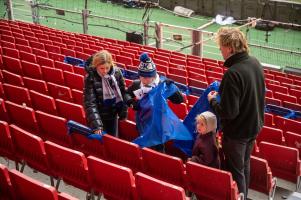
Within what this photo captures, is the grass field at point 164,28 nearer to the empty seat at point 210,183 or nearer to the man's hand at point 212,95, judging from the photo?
the man's hand at point 212,95

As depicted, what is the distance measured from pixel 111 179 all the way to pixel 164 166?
0.50 metres

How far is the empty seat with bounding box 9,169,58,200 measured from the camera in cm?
278

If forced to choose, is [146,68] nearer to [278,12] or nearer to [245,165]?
[245,165]

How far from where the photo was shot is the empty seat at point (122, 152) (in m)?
3.74

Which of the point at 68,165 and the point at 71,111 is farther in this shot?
the point at 71,111

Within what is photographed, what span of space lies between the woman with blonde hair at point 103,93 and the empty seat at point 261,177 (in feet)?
4.48

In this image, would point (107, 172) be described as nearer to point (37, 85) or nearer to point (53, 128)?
point (53, 128)

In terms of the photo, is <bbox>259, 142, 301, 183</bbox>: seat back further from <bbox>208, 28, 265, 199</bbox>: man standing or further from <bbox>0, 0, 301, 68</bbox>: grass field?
<bbox>0, 0, 301, 68</bbox>: grass field

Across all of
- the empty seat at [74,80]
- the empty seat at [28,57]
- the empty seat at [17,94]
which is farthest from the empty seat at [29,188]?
the empty seat at [28,57]

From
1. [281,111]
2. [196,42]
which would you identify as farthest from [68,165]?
[196,42]

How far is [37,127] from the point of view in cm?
444

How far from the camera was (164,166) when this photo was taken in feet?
11.8

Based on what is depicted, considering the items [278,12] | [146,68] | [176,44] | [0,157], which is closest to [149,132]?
[146,68]

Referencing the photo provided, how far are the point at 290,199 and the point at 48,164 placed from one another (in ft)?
7.56
